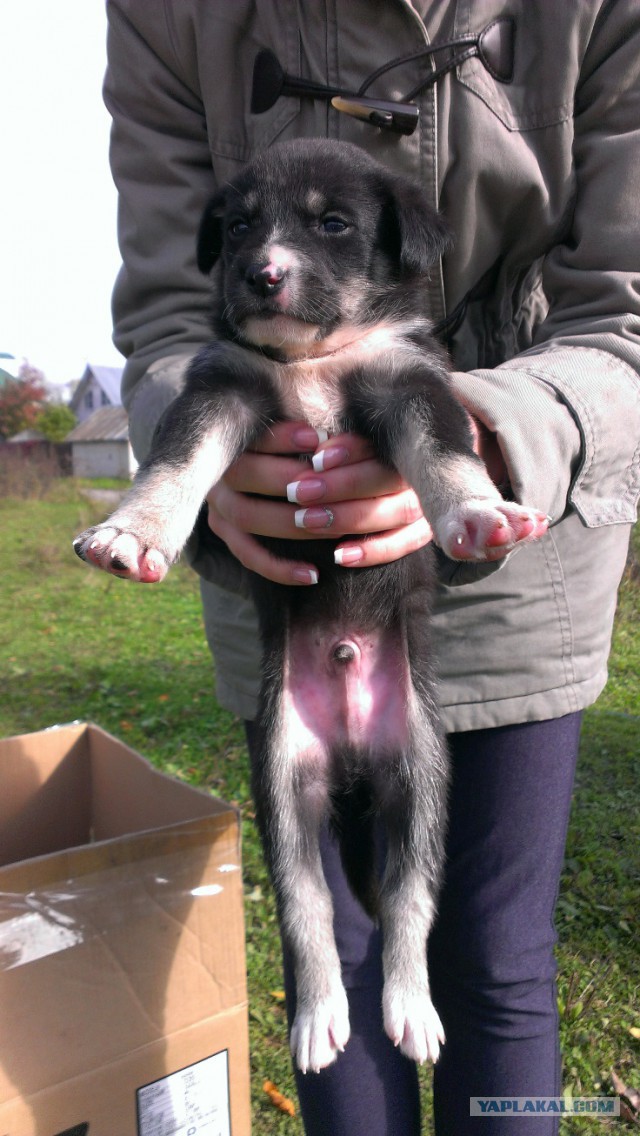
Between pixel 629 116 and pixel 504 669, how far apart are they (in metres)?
1.14

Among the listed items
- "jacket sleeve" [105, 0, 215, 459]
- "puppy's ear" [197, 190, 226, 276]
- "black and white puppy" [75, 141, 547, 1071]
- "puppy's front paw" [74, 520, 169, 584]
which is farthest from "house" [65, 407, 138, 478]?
"puppy's front paw" [74, 520, 169, 584]

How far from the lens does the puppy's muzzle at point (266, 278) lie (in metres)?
1.69

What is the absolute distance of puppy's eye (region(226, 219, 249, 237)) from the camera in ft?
6.19

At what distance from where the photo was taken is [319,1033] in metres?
1.73

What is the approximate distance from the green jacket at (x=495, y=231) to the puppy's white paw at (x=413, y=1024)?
555 millimetres

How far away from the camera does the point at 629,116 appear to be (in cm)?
171

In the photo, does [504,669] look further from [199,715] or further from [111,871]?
[199,715]

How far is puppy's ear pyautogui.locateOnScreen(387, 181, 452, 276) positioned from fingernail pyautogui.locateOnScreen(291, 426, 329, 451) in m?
0.39

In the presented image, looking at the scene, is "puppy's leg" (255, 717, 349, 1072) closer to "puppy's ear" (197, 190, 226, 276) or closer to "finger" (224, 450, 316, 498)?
"finger" (224, 450, 316, 498)

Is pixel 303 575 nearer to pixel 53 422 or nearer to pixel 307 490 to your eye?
pixel 307 490

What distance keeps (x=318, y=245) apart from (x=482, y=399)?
0.52 meters

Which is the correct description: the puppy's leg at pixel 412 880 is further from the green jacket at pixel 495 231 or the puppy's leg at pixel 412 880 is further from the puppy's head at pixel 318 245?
the puppy's head at pixel 318 245

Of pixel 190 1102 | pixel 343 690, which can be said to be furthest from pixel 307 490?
pixel 190 1102

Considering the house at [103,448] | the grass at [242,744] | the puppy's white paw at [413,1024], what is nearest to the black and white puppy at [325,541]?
the puppy's white paw at [413,1024]
